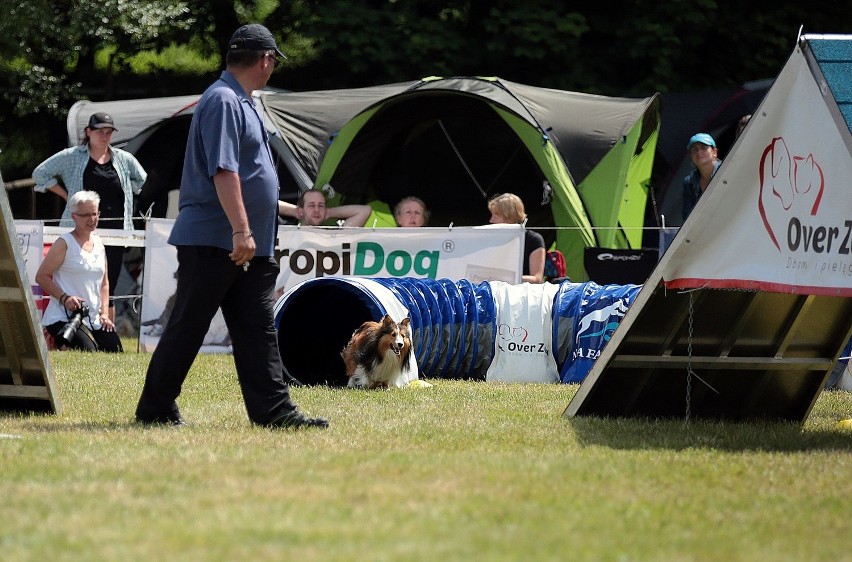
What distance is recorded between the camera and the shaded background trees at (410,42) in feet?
59.6

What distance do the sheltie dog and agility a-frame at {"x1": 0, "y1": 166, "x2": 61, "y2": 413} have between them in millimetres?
2334

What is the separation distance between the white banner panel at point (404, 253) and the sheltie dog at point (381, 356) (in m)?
2.13

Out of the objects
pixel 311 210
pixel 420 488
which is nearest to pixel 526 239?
pixel 311 210

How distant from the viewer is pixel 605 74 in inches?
731

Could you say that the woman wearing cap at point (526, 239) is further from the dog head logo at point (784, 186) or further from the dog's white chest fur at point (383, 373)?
the dog head logo at point (784, 186)

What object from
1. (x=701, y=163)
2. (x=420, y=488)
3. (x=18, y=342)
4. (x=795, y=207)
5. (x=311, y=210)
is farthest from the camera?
(x=311, y=210)

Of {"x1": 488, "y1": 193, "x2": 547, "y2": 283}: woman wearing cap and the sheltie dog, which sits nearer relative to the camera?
the sheltie dog

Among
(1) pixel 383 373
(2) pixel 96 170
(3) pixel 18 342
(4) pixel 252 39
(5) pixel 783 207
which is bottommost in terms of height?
(1) pixel 383 373

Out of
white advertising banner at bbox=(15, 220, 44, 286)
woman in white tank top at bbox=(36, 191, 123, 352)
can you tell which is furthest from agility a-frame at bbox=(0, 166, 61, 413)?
white advertising banner at bbox=(15, 220, 44, 286)

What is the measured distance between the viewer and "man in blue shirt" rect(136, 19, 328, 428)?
5793mm

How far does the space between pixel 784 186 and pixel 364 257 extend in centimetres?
563

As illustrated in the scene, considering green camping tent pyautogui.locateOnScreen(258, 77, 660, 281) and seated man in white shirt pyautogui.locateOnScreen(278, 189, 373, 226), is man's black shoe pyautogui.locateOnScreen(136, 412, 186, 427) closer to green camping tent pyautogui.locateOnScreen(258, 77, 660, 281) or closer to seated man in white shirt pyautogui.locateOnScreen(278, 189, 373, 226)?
seated man in white shirt pyautogui.locateOnScreen(278, 189, 373, 226)

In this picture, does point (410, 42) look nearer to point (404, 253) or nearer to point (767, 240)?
point (404, 253)

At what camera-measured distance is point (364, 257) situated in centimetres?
1097
